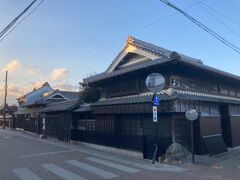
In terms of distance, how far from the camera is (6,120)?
50.6m

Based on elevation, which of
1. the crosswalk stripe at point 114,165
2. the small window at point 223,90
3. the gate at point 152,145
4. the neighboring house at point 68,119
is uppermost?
the small window at point 223,90

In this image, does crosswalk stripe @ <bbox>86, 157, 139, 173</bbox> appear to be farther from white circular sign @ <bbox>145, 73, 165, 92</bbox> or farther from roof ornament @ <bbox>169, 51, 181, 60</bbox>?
roof ornament @ <bbox>169, 51, 181, 60</bbox>

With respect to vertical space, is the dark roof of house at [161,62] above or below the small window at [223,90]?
above

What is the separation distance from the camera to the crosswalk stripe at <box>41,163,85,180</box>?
1052 cm

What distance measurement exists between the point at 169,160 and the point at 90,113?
9990 millimetres

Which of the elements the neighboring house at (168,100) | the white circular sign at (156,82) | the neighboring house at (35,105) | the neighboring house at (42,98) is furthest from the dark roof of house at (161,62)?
the neighboring house at (42,98)

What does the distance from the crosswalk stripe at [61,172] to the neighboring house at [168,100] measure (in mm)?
5054

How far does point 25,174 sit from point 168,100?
7.66 metres

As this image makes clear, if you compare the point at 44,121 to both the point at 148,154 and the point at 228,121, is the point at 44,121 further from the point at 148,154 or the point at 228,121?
the point at 228,121

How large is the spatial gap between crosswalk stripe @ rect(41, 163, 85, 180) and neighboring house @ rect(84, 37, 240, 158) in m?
5.05

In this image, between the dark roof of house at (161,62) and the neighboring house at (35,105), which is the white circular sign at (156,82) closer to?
the dark roof of house at (161,62)

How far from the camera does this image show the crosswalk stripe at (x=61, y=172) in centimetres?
1052

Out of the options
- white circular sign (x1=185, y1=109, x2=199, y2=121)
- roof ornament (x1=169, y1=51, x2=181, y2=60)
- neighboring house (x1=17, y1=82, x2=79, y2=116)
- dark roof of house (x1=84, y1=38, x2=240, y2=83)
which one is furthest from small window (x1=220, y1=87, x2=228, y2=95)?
neighboring house (x1=17, y1=82, x2=79, y2=116)

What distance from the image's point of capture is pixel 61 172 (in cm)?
1137
